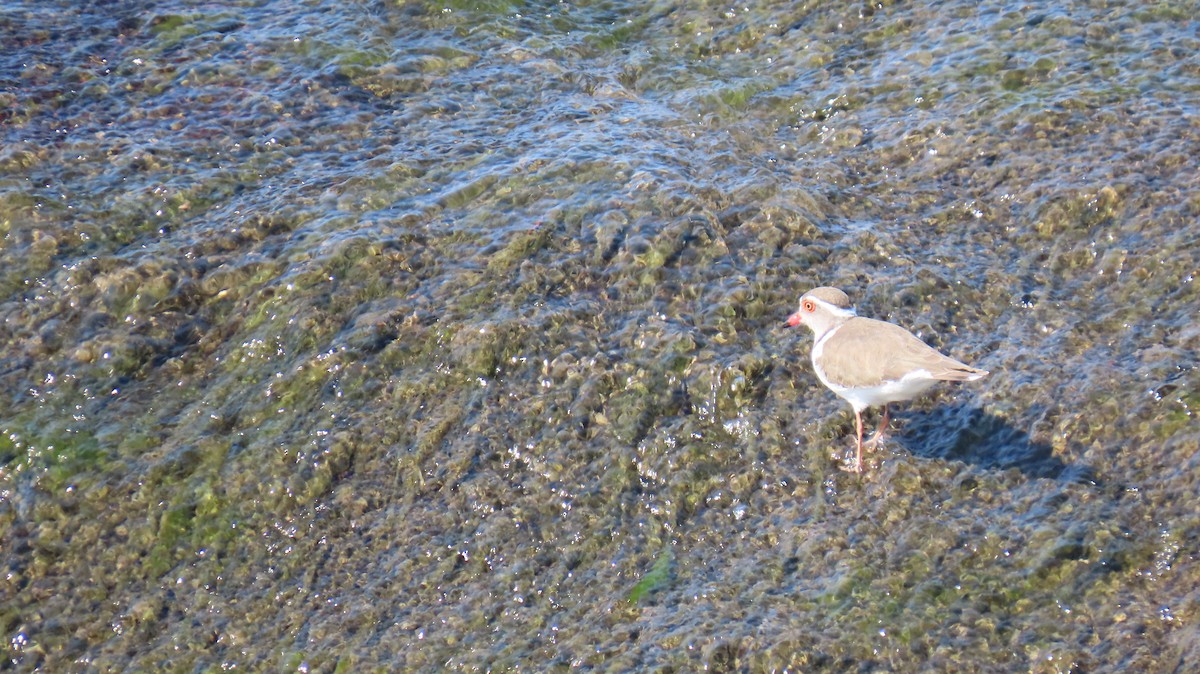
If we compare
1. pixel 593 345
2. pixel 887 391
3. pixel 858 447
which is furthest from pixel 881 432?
pixel 593 345

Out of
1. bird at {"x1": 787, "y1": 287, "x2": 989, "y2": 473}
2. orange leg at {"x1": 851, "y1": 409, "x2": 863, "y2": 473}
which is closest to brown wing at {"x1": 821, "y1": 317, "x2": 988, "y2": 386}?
bird at {"x1": 787, "y1": 287, "x2": 989, "y2": 473}

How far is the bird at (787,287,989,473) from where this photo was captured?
562cm

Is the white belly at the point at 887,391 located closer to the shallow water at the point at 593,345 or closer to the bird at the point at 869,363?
the bird at the point at 869,363

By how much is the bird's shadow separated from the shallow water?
22 mm

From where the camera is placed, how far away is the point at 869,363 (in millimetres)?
5730

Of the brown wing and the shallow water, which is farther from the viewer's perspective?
the brown wing

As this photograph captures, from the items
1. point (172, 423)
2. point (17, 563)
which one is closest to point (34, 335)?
point (172, 423)

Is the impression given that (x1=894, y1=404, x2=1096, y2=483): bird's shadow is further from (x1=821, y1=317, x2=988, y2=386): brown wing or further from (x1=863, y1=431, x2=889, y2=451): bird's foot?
(x1=821, y1=317, x2=988, y2=386): brown wing

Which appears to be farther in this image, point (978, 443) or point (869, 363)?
point (978, 443)

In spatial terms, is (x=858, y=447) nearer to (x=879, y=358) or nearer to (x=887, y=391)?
(x=887, y=391)

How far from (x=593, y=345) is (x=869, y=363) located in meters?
1.84

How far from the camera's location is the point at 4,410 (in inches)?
260

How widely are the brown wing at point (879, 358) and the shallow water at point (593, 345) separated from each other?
1.71 ft

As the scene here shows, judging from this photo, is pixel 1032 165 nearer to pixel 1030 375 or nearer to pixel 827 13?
pixel 1030 375
